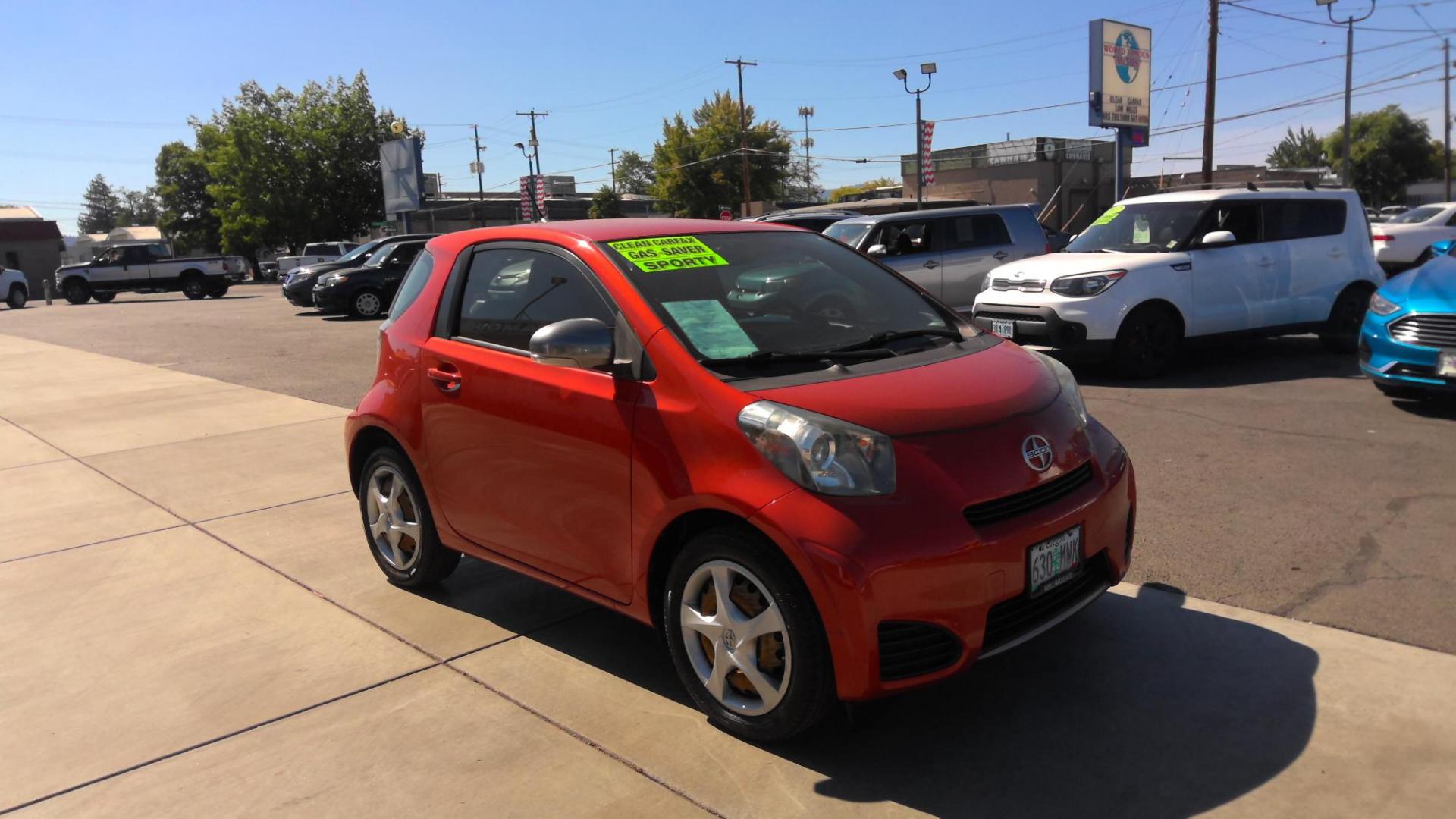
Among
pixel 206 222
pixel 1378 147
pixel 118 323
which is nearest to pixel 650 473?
pixel 118 323

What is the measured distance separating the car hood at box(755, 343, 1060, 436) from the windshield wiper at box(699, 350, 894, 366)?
167mm

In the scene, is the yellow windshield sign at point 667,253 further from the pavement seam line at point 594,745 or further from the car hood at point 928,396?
the pavement seam line at point 594,745

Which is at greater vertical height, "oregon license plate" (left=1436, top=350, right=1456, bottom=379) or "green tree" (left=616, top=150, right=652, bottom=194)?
"green tree" (left=616, top=150, right=652, bottom=194)

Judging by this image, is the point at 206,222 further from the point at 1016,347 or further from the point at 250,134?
the point at 1016,347

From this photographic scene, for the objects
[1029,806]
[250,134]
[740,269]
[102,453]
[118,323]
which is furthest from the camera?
[250,134]

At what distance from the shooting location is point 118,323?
23641 millimetres

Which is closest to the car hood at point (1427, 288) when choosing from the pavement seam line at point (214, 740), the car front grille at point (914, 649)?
the car front grille at point (914, 649)

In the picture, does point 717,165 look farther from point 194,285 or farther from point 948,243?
point 948,243

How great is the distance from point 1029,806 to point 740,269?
2164 mm

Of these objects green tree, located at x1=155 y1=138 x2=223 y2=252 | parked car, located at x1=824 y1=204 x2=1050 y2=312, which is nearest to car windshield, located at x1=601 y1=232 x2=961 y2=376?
parked car, located at x1=824 y1=204 x2=1050 y2=312

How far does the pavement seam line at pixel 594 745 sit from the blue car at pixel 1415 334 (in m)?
6.78

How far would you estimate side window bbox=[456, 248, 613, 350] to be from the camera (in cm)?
388

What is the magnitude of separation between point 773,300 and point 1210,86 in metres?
30.1

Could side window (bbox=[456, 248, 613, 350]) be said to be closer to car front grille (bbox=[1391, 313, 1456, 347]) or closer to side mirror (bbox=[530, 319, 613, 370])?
side mirror (bbox=[530, 319, 613, 370])
